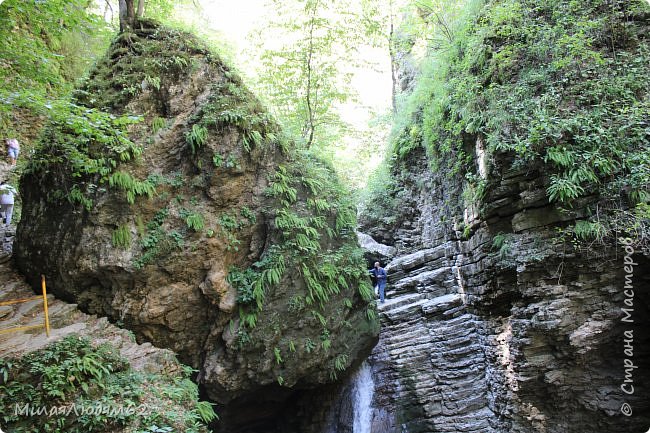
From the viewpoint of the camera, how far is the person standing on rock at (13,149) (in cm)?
991

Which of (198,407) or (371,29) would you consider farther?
(371,29)

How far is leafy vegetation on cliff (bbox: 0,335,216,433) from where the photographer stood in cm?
485

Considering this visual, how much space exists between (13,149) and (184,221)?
6300 millimetres

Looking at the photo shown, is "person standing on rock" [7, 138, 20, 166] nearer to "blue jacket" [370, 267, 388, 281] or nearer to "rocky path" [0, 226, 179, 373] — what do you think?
"rocky path" [0, 226, 179, 373]

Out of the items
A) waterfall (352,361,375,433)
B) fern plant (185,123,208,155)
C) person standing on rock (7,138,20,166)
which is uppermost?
person standing on rock (7,138,20,166)

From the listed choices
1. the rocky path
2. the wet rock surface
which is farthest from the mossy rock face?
the wet rock surface

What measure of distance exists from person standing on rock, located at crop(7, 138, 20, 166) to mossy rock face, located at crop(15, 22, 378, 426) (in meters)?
3.11

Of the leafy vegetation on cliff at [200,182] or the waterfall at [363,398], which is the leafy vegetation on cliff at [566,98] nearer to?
the leafy vegetation on cliff at [200,182]

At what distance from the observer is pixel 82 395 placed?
5234 millimetres

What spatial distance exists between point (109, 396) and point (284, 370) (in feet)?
13.1

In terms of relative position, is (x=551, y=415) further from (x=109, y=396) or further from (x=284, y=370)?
(x=109, y=396)

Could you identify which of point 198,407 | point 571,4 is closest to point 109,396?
point 198,407

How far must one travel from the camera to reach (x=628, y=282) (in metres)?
6.98

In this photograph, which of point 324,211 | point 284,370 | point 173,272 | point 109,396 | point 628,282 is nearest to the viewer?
point 109,396
